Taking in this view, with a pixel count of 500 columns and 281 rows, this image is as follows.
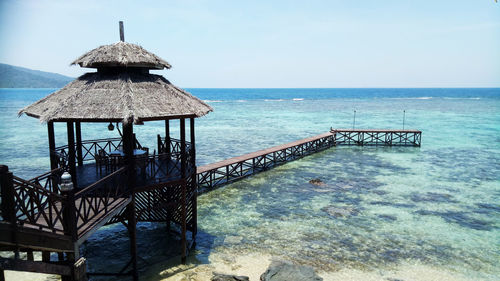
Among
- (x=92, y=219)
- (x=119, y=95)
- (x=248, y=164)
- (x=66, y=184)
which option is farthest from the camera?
(x=248, y=164)

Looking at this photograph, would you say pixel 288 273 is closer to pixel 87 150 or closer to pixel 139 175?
pixel 139 175

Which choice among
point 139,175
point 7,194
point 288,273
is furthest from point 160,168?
point 288,273

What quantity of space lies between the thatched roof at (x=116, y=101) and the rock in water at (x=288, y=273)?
17.1 ft

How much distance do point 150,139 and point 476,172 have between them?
1225 inches

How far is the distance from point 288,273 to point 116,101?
691cm

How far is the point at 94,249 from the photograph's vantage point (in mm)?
11633

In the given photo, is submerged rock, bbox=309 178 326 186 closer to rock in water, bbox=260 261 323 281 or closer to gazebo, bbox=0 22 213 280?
rock in water, bbox=260 261 323 281

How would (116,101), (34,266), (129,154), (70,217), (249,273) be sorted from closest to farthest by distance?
(34,266), (70,217), (129,154), (116,101), (249,273)

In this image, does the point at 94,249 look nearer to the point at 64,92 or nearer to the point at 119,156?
the point at 119,156

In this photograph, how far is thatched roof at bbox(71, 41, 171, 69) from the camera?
964 cm

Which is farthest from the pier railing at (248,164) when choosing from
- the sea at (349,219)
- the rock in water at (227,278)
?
the rock in water at (227,278)

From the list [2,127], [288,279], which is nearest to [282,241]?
[288,279]

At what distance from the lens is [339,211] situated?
15219 millimetres

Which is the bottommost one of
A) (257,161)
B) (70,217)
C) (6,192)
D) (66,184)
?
(257,161)
